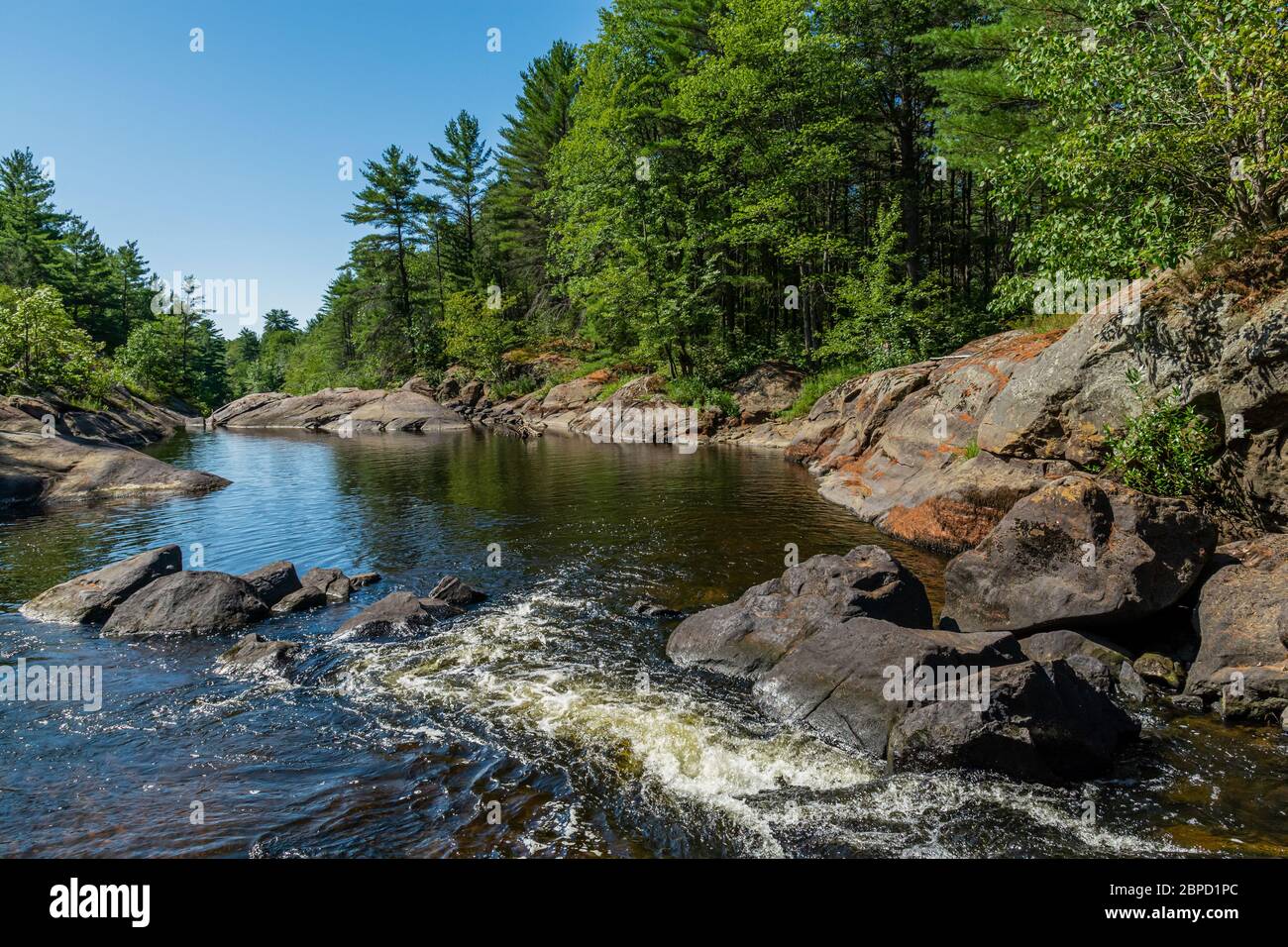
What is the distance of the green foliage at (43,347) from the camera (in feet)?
99.2

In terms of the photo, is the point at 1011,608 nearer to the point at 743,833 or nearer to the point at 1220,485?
the point at 1220,485

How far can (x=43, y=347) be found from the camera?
31.4 metres

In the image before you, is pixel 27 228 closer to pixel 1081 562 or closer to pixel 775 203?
pixel 775 203

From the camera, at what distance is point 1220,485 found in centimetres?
1091

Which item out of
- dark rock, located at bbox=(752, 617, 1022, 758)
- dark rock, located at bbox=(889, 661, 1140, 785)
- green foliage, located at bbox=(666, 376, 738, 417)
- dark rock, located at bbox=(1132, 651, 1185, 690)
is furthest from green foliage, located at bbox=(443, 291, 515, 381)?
dark rock, located at bbox=(889, 661, 1140, 785)

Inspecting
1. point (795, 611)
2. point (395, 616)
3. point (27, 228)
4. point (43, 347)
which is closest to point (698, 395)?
point (395, 616)

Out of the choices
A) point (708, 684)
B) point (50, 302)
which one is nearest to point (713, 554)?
point (708, 684)

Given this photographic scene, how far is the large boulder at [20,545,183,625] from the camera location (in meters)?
11.7

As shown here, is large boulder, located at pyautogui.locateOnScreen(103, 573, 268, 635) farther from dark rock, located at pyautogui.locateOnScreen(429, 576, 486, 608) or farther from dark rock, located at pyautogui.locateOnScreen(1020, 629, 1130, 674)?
dark rock, located at pyautogui.locateOnScreen(1020, 629, 1130, 674)

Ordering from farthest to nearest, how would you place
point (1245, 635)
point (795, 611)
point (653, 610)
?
point (653, 610)
point (795, 611)
point (1245, 635)

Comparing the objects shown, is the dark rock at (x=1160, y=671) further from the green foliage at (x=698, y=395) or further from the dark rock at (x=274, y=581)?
the green foliage at (x=698, y=395)

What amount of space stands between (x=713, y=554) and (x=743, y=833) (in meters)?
9.28

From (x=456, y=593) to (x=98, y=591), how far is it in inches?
259

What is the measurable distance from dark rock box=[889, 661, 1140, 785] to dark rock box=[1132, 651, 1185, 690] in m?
2.10
